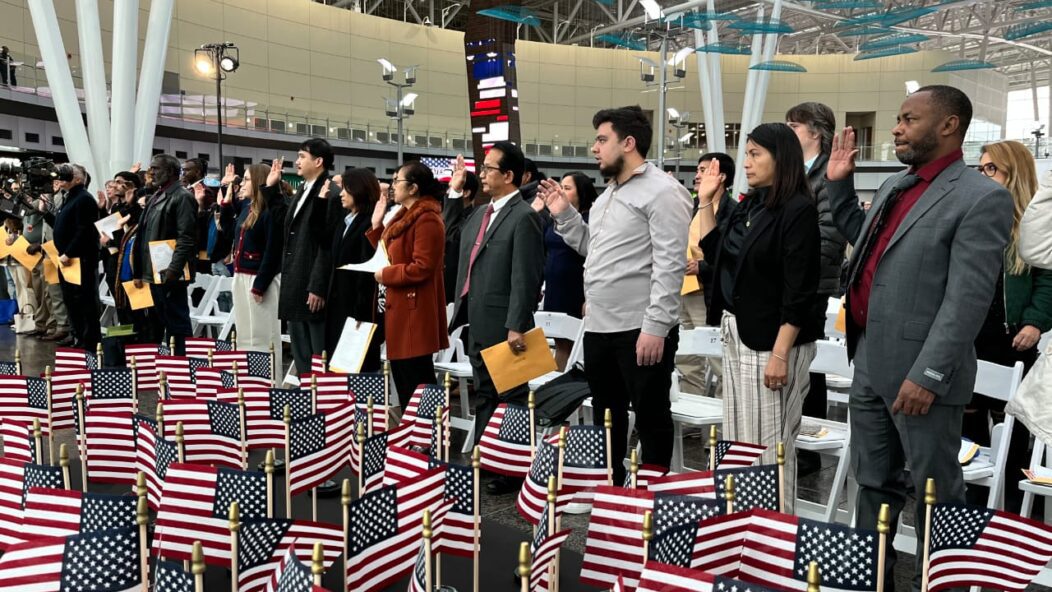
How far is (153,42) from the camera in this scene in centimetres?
1313

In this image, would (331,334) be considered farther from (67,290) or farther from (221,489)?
(67,290)

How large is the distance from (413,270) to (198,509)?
2419 millimetres

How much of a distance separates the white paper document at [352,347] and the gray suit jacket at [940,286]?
9.48ft

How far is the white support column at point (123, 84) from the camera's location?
12.4 meters

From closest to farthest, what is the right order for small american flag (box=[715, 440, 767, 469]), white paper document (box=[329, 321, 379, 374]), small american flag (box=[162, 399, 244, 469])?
small american flag (box=[715, 440, 767, 469]) → small american flag (box=[162, 399, 244, 469]) → white paper document (box=[329, 321, 379, 374])

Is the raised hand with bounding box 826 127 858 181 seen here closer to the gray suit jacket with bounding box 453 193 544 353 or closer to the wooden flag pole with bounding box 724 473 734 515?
the wooden flag pole with bounding box 724 473 734 515

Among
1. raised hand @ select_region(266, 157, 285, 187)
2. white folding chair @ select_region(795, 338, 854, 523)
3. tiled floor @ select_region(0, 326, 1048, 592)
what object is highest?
raised hand @ select_region(266, 157, 285, 187)

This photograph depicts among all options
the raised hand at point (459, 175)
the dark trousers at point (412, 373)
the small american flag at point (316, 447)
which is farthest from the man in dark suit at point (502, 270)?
the raised hand at point (459, 175)

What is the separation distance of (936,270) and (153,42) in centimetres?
1293

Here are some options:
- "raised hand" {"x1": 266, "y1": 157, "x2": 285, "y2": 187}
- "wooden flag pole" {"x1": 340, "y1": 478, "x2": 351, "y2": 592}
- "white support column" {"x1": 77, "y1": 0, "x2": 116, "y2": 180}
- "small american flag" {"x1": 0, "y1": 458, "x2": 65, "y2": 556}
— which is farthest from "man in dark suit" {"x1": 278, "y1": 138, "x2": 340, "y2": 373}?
"white support column" {"x1": 77, "y1": 0, "x2": 116, "y2": 180}

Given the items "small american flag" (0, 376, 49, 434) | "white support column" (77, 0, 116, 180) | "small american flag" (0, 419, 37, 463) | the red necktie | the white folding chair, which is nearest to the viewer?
"small american flag" (0, 419, 37, 463)

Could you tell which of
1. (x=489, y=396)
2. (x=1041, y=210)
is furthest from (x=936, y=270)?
(x=489, y=396)

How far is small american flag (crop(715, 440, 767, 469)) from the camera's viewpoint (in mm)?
2736

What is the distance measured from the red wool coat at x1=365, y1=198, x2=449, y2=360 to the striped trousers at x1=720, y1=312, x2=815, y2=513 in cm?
193
